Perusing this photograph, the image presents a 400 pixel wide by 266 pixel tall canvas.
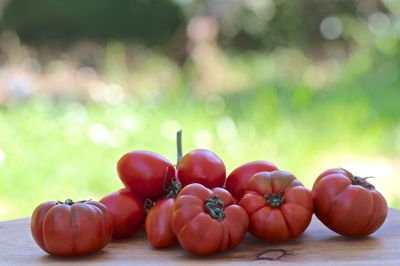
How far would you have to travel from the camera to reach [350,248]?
1264 mm

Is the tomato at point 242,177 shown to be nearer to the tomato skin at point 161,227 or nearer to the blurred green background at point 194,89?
the tomato skin at point 161,227

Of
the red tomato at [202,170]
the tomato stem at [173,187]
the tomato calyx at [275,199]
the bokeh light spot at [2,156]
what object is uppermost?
the bokeh light spot at [2,156]

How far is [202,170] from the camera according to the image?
1.44 meters

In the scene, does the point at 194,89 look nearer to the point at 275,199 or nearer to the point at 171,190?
the point at 171,190

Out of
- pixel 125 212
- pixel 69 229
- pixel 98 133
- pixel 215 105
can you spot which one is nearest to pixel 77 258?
pixel 69 229

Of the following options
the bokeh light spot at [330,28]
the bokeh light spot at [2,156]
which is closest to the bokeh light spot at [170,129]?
the bokeh light spot at [2,156]

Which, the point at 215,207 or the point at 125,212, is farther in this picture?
the point at 125,212

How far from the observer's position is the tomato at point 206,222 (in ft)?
3.92

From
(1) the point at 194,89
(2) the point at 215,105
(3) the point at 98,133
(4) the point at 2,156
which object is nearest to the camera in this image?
(4) the point at 2,156

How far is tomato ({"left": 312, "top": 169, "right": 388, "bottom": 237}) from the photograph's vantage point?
1.31 m

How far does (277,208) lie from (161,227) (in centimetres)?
29

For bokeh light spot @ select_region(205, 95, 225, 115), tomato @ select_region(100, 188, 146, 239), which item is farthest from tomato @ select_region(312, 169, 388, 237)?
bokeh light spot @ select_region(205, 95, 225, 115)

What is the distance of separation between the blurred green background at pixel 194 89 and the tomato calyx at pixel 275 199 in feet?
6.69

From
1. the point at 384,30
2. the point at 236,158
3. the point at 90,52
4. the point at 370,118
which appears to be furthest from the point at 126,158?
the point at 90,52
